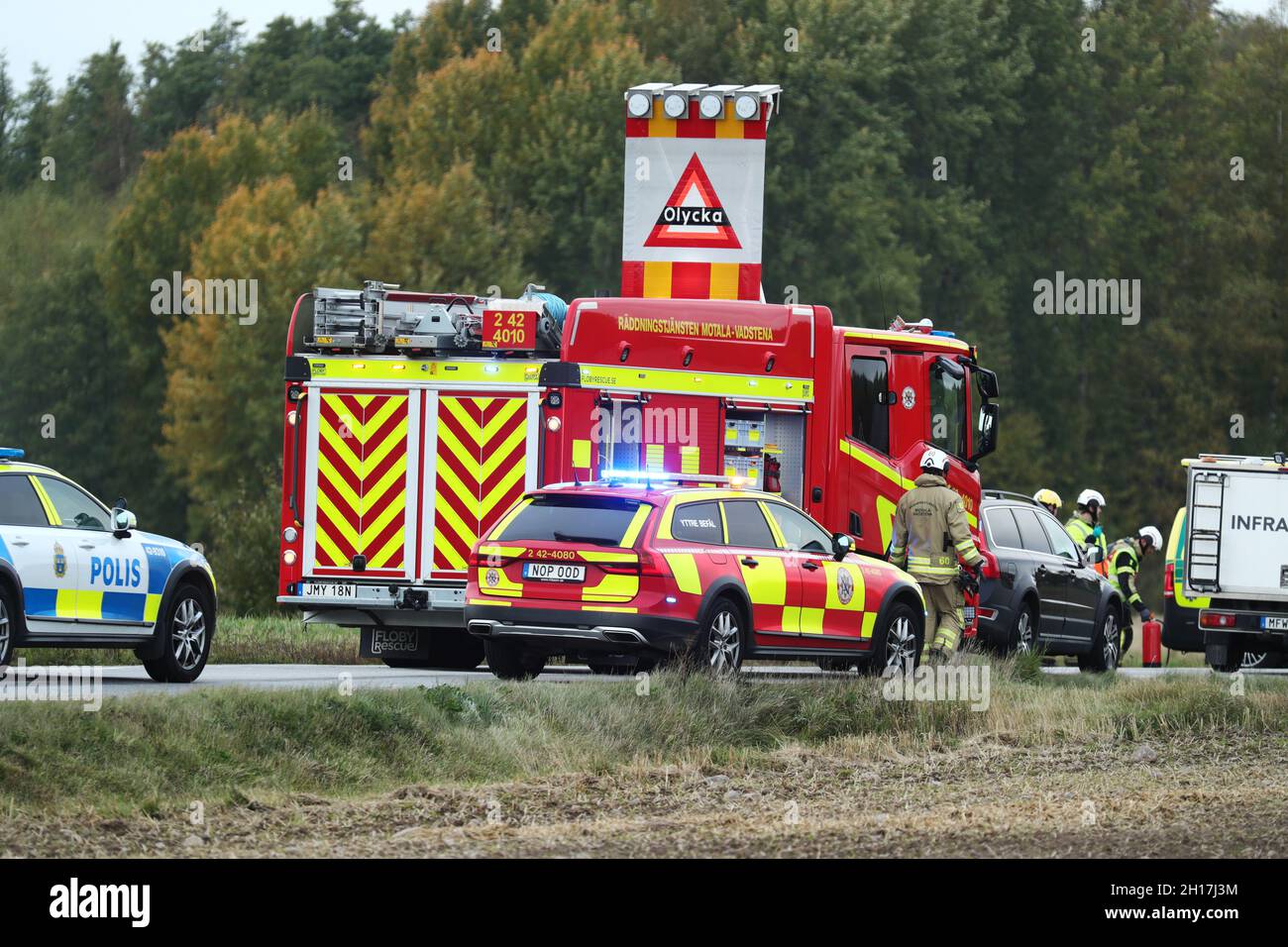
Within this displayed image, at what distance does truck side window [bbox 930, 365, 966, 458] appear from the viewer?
21.4 m

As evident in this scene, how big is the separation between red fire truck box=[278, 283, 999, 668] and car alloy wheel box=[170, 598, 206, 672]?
187 centimetres

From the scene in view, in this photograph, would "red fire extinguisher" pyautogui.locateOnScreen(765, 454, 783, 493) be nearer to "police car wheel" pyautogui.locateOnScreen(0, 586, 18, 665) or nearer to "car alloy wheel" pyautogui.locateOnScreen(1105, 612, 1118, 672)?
"car alloy wheel" pyautogui.locateOnScreen(1105, 612, 1118, 672)

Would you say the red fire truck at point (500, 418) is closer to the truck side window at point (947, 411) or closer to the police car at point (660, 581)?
the truck side window at point (947, 411)

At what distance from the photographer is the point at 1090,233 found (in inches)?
2594

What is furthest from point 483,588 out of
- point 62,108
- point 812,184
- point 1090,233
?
point 62,108

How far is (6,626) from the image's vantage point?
627 inches

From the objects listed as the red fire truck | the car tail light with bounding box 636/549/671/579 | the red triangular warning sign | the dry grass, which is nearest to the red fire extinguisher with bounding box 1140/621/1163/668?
the red fire truck

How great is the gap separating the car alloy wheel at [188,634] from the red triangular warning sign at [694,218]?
20.7 ft

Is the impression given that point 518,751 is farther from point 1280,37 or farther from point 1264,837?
point 1280,37

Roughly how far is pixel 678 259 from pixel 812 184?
39288mm

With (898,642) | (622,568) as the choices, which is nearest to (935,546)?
(898,642)

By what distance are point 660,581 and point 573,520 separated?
2.89 feet

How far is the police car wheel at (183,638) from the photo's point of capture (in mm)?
17781

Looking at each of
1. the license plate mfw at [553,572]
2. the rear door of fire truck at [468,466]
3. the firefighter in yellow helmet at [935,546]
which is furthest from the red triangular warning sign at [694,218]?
the license plate mfw at [553,572]
